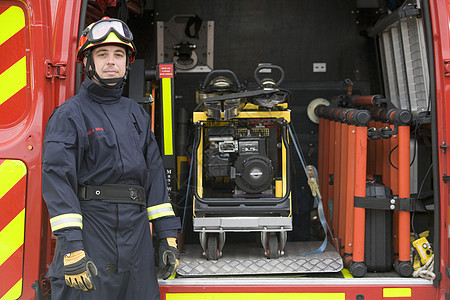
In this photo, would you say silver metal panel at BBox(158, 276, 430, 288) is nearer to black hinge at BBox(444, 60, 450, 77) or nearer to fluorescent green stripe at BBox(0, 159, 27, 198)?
fluorescent green stripe at BBox(0, 159, 27, 198)

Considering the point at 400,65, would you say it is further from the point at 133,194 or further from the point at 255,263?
the point at 133,194

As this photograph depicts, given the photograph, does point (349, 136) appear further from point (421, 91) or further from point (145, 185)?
point (145, 185)

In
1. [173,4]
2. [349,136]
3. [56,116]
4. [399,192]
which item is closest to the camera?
[56,116]

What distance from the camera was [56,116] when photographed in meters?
2.58

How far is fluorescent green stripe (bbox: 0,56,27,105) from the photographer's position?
2.84 m

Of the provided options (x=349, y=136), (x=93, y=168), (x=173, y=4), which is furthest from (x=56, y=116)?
(x=173, y=4)

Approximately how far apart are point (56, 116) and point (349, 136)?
6.54ft

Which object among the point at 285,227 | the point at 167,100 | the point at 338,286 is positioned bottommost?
the point at 338,286

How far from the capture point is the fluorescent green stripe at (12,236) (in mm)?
2762

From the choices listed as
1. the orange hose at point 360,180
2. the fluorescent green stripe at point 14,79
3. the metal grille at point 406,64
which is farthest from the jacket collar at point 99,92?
the metal grille at point 406,64

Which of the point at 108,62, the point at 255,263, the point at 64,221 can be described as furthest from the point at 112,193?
the point at 255,263

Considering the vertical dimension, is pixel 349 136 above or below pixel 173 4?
below

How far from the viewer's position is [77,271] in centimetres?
240

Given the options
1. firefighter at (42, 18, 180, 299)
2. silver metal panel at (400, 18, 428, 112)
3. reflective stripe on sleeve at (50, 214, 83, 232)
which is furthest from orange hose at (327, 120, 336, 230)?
reflective stripe on sleeve at (50, 214, 83, 232)
